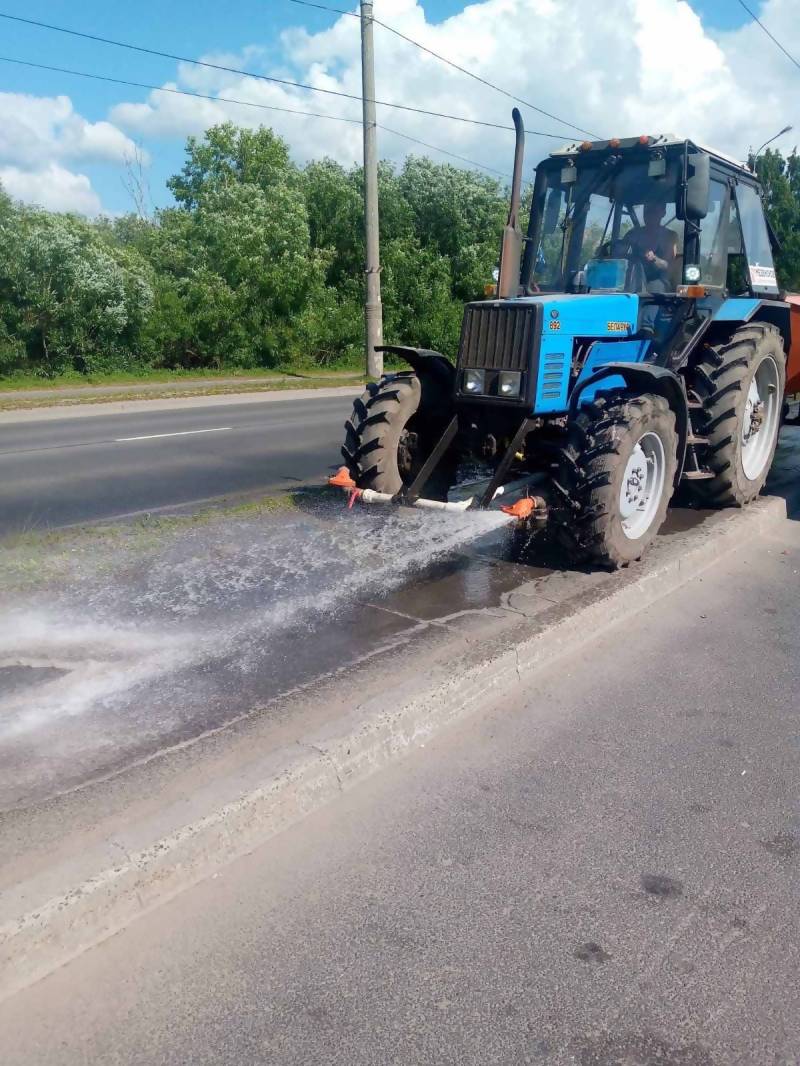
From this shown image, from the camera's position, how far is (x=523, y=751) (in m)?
4.07

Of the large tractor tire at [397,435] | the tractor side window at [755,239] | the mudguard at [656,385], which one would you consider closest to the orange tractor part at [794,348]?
the tractor side window at [755,239]

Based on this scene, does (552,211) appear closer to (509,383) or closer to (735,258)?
(735,258)

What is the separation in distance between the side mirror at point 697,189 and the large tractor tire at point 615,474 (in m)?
1.44

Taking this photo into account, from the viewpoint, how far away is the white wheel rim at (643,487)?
6414 millimetres

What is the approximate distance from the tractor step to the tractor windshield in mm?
1433

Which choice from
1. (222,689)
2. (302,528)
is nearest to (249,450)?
(302,528)

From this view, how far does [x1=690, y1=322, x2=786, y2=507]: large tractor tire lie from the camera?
7301 millimetres

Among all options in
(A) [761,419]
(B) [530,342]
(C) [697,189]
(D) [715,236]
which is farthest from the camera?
(A) [761,419]

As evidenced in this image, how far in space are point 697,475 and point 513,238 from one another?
233cm

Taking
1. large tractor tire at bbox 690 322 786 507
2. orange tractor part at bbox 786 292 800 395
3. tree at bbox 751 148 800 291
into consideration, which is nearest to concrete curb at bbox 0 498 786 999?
large tractor tire at bbox 690 322 786 507

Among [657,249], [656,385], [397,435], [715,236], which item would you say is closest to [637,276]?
[657,249]

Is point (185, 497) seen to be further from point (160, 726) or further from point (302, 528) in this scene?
point (160, 726)

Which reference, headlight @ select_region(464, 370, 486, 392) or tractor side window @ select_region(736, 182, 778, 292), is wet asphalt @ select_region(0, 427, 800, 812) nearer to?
headlight @ select_region(464, 370, 486, 392)

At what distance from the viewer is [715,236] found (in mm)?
7664
